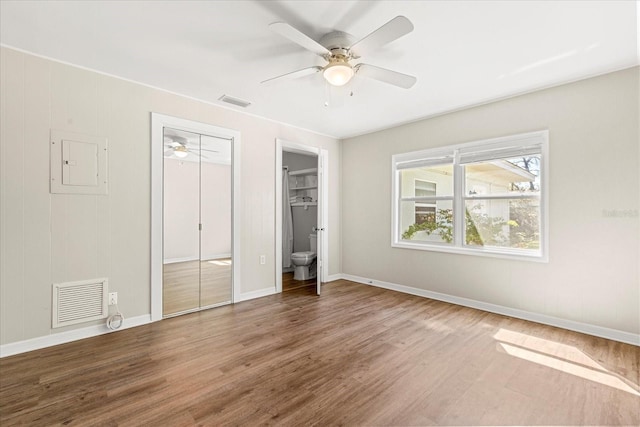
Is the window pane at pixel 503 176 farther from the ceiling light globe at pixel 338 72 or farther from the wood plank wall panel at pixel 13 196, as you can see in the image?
the wood plank wall panel at pixel 13 196

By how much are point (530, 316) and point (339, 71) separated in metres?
3.33

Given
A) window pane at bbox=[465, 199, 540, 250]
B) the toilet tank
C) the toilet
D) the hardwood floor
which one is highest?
window pane at bbox=[465, 199, 540, 250]

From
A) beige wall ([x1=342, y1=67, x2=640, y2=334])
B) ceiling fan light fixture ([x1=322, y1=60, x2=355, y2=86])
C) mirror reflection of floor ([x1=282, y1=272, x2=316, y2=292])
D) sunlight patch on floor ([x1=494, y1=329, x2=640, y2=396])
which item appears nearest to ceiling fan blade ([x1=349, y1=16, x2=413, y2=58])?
ceiling fan light fixture ([x1=322, y1=60, x2=355, y2=86])

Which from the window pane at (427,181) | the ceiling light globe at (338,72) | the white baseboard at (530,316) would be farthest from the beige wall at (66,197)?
the white baseboard at (530,316)

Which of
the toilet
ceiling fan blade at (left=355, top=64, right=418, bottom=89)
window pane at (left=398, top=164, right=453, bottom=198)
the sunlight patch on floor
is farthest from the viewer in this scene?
the toilet

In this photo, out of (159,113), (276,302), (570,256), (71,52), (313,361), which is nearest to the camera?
→ (313,361)

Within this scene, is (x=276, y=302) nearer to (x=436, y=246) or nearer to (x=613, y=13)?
(x=436, y=246)

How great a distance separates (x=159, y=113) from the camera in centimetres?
323

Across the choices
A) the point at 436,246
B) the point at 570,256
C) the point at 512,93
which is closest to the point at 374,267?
the point at 436,246

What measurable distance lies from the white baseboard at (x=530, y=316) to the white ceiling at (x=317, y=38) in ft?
8.24

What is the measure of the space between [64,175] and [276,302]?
2.66m

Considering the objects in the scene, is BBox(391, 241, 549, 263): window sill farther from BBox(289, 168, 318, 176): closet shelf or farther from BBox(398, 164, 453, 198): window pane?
BBox(289, 168, 318, 176): closet shelf

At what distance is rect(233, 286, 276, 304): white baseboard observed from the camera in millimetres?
3905

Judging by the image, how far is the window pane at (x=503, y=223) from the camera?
3318 millimetres
